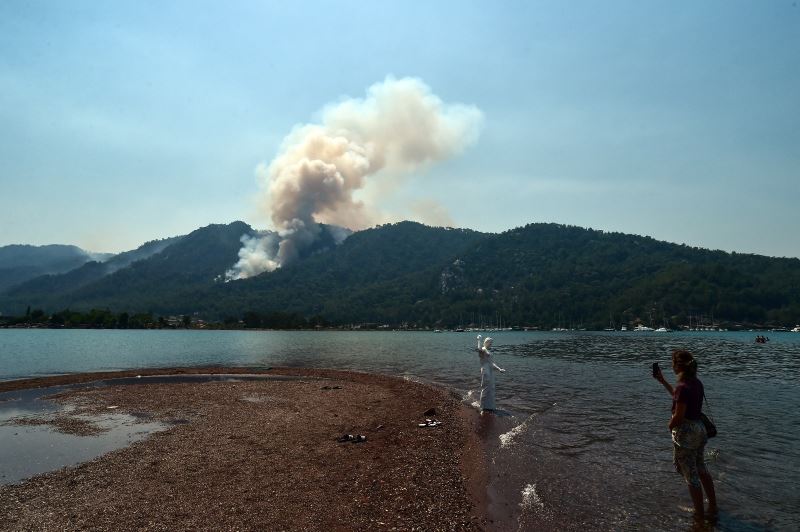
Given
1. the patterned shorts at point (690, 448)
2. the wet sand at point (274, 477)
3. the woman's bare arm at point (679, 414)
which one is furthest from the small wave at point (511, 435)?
the woman's bare arm at point (679, 414)

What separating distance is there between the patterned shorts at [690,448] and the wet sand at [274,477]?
14.6 ft


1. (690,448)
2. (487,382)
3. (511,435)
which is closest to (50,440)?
(511,435)

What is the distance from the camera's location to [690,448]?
31.7 ft

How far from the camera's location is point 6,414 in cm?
2245

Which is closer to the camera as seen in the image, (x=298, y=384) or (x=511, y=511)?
(x=511, y=511)

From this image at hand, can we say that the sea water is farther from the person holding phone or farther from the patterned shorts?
the person holding phone

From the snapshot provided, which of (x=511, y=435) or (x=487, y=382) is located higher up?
(x=487, y=382)

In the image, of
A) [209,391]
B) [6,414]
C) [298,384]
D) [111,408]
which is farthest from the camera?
[298,384]

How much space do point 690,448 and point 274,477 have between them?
10.2 meters

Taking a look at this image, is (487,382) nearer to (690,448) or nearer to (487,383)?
(487,383)

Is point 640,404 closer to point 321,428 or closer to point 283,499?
point 321,428

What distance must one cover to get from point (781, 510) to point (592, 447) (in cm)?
578

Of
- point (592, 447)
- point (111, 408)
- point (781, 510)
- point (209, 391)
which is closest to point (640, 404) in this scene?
point (592, 447)

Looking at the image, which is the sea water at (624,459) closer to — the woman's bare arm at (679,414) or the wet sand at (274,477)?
the wet sand at (274,477)
